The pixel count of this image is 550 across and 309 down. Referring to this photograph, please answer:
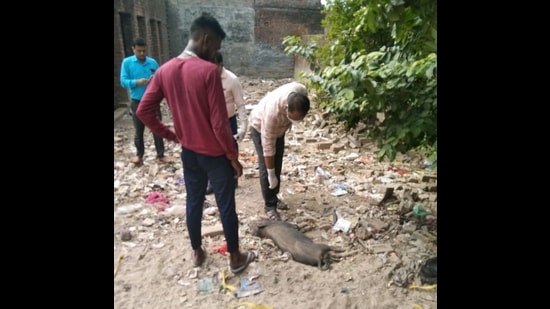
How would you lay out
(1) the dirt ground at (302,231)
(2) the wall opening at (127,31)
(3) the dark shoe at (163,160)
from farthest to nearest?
1. (2) the wall opening at (127,31)
2. (3) the dark shoe at (163,160)
3. (1) the dirt ground at (302,231)

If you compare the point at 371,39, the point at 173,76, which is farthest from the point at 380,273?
the point at 371,39

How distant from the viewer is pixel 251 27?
62.5 feet

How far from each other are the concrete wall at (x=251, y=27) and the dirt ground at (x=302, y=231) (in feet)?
43.2

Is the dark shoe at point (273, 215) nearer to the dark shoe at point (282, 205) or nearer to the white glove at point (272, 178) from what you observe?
the dark shoe at point (282, 205)

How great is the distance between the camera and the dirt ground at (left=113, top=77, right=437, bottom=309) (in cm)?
310

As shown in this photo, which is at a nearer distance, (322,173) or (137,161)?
(322,173)

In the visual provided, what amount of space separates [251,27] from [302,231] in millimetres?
16514

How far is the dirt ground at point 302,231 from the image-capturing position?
3102 millimetres

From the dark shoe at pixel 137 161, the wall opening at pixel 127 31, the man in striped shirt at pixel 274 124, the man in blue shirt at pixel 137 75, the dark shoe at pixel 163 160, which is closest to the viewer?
the man in striped shirt at pixel 274 124

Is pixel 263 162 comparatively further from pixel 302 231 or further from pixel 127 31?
pixel 127 31

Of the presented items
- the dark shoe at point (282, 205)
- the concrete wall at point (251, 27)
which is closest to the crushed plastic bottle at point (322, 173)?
the dark shoe at point (282, 205)

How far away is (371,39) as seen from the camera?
606cm

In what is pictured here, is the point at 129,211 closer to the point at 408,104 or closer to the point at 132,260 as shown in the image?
the point at 132,260

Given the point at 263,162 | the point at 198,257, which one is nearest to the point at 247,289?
the point at 198,257
